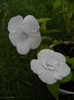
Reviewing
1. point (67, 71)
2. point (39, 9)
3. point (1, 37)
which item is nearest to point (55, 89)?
point (67, 71)

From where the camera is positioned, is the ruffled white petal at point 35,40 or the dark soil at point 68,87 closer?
the ruffled white petal at point 35,40

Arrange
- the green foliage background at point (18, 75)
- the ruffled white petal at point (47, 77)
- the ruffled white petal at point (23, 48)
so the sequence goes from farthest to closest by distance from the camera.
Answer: the green foliage background at point (18, 75) < the ruffled white petal at point (23, 48) < the ruffled white petal at point (47, 77)

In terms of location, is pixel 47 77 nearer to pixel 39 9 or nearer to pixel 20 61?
pixel 20 61

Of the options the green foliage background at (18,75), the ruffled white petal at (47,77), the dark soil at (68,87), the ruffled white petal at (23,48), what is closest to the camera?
the ruffled white petal at (47,77)

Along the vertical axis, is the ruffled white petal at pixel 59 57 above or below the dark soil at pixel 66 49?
above

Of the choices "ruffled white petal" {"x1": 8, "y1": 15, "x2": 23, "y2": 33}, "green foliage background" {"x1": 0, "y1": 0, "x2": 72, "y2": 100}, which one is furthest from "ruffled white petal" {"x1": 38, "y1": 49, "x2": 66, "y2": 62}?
"green foliage background" {"x1": 0, "y1": 0, "x2": 72, "y2": 100}

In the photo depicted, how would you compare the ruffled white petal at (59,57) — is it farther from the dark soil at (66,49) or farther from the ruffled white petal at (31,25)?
the dark soil at (66,49)

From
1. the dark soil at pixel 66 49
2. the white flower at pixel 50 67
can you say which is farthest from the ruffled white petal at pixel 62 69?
the dark soil at pixel 66 49
